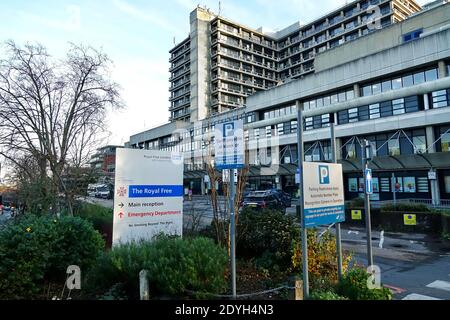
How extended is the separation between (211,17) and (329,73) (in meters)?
43.7

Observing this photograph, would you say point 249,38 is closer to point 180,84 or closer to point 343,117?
point 180,84

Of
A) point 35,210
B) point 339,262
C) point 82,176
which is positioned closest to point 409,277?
point 339,262

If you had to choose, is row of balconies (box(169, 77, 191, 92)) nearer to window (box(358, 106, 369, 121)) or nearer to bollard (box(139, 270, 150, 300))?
window (box(358, 106, 369, 121))

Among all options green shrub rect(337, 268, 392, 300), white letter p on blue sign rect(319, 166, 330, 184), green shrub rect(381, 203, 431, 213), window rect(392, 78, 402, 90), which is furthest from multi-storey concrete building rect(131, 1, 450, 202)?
green shrub rect(337, 268, 392, 300)

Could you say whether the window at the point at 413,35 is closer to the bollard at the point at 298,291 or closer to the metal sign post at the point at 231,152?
the metal sign post at the point at 231,152

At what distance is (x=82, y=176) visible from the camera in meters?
12.4

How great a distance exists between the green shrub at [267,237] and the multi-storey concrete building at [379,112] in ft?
49.4

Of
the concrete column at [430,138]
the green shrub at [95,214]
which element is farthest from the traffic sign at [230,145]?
the concrete column at [430,138]

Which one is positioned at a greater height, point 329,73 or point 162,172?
point 329,73

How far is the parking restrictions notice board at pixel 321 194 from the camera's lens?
14.4 ft

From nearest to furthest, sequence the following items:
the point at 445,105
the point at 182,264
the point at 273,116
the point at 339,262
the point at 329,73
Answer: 1. the point at 182,264
2. the point at 339,262
3. the point at 445,105
4. the point at 329,73
5. the point at 273,116

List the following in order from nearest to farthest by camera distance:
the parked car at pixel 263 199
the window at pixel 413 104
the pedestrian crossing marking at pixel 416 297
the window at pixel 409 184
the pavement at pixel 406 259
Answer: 1. the pedestrian crossing marking at pixel 416 297
2. the pavement at pixel 406 259
3. the parked car at pixel 263 199
4. the window at pixel 413 104
5. the window at pixel 409 184

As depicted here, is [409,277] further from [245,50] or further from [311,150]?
[245,50]

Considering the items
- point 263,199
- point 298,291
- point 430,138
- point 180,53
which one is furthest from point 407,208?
point 180,53
